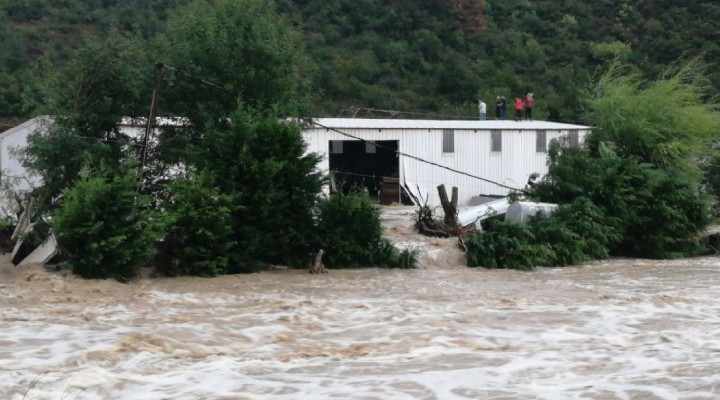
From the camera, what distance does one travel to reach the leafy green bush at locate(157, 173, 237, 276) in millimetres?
20938

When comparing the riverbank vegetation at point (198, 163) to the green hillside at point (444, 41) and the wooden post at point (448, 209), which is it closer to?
the wooden post at point (448, 209)

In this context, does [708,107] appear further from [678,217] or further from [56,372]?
[56,372]

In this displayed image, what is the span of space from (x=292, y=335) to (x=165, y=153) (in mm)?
9633

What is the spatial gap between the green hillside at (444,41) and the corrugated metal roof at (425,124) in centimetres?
1649

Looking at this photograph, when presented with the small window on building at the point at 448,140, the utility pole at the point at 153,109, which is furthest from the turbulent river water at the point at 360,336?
the small window on building at the point at 448,140

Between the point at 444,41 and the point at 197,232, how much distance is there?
4573cm

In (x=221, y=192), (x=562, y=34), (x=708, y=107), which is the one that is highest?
(x=562, y=34)

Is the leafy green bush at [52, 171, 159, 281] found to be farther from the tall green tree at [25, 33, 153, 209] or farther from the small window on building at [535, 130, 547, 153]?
the small window on building at [535, 130, 547, 153]

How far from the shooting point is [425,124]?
3328 centimetres

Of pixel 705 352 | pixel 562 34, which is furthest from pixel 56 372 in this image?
pixel 562 34

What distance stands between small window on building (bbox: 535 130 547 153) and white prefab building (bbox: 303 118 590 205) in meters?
0.04

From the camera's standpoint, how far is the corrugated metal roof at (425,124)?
32.1 m

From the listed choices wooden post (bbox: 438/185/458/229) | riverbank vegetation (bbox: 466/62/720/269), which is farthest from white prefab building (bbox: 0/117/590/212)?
wooden post (bbox: 438/185/458/229)

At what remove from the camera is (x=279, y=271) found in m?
22.2
